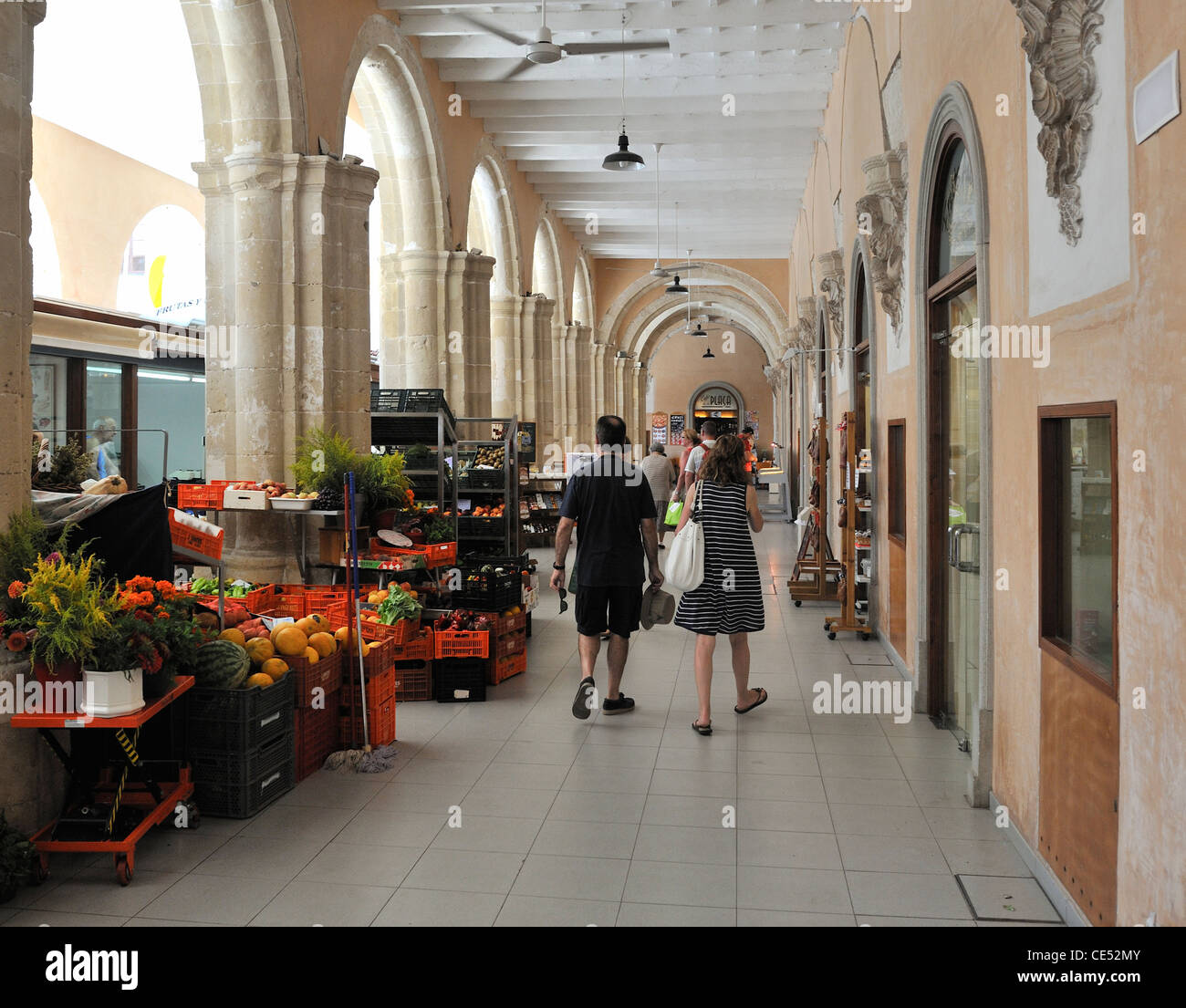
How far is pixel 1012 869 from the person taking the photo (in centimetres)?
352

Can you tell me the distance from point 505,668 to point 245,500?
6.14ft

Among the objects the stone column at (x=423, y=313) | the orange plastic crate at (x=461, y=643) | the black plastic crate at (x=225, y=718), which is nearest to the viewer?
the black plastic crate at (x=225, y=718)

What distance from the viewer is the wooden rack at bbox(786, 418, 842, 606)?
29.9 ft

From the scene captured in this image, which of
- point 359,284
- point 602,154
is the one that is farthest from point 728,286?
point 359,284

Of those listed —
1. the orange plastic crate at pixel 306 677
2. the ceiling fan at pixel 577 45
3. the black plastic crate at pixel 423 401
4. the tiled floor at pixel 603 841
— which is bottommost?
the tiled floor at pixel 603 841

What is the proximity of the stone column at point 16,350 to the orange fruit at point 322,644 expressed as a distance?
1240mm

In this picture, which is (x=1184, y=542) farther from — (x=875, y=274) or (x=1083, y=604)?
(x=875, y=274)

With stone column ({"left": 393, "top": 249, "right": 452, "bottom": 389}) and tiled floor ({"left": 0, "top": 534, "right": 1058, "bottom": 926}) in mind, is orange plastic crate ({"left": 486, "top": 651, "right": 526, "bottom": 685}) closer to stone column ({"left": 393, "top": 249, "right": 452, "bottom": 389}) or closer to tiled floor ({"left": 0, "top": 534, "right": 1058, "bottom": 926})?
tiled floor ({"left": 0, "top": 534, "right": 1058, "bottom": 926})

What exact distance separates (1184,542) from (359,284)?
594 centimetres

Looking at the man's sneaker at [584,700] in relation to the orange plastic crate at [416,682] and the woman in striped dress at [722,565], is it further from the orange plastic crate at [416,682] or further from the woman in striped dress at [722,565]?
the orange plastic crate at [416,682]

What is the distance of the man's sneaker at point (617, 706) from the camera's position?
225 inches

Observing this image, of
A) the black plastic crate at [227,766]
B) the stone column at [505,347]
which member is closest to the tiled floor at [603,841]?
the black plastic crate at [227,766]

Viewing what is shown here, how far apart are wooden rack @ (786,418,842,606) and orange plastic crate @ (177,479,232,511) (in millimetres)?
4894

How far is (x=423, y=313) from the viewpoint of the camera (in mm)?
10672
